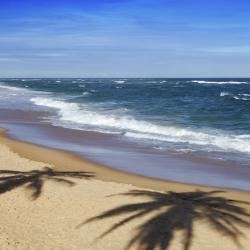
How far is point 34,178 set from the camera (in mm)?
14383

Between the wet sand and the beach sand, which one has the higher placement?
the beach sand

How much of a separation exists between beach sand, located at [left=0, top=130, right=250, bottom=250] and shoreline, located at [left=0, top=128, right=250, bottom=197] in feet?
0.10

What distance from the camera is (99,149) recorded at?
2109cm

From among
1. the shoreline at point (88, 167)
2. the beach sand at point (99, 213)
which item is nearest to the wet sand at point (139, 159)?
the shoreline at point (88, 167)

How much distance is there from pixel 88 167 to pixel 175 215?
6.23 m

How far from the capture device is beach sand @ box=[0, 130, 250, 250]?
9.87 meters

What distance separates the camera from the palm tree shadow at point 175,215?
10.1 m

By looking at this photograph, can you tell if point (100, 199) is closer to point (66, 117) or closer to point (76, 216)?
point (76, 216)

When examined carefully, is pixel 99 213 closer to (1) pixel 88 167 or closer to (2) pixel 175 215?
(2) pixel 175 215

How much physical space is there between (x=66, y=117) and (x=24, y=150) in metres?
15.4

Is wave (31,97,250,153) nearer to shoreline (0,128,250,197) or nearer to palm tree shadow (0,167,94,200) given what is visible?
shoreline (0,128,250,197)

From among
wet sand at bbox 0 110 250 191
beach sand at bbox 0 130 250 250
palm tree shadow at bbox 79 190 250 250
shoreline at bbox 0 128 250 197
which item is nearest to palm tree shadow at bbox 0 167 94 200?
beach sand at bbox 0 130 250 250

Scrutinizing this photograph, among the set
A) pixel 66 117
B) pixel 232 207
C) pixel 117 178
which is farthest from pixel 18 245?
pixel 66 117

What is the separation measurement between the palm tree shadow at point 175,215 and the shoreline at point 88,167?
1.16m
